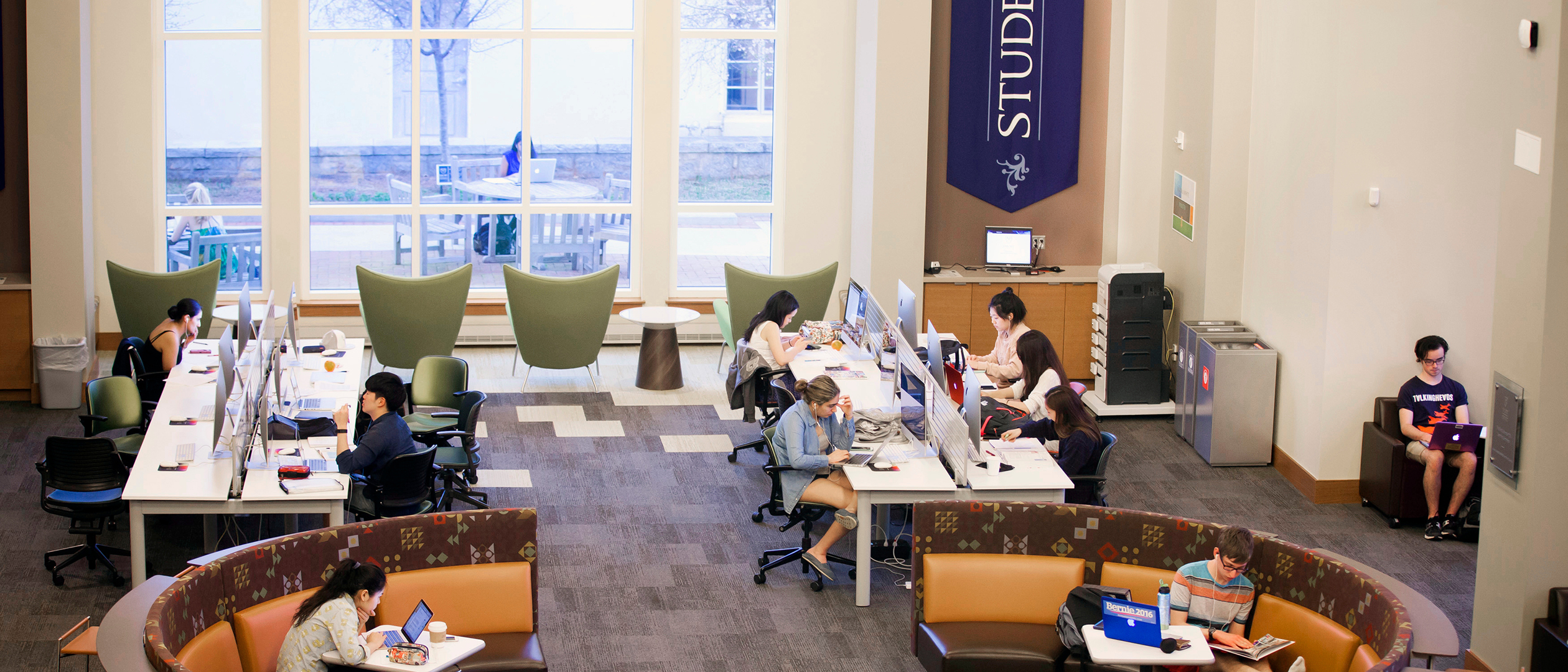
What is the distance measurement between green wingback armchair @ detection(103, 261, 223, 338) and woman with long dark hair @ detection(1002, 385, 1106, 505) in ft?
23.0

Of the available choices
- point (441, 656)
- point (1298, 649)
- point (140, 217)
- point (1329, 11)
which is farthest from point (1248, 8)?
point (140, 217)

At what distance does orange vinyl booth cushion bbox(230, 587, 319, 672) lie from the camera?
5.34 metres

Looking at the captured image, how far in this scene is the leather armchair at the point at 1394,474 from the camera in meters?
8.12

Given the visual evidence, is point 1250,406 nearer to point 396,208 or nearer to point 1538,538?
point 1538,538

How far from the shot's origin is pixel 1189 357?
9727 millimetres

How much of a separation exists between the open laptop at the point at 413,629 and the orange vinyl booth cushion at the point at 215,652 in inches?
25.5

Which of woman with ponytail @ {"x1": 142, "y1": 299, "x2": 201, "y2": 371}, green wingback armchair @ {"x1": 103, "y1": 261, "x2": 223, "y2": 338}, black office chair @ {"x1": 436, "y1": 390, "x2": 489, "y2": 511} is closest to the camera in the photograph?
black office chair @ {"x1": 436, "y1": 390, "x2": 489, "y2": 511}

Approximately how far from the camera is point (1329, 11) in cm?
838

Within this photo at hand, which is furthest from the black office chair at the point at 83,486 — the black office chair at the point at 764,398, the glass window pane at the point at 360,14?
the glass window pane at the point at 360,14

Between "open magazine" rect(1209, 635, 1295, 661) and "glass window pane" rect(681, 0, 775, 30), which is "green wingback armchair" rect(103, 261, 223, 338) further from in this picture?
"open magazine" rect(1209, 635, 1295, 661)

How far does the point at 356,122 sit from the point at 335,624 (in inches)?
316

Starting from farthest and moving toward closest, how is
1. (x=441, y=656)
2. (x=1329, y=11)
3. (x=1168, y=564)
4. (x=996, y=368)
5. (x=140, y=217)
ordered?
(x=140, y=217) < (x=996, y=368) < (x=1329, y=11) < (x=1168, y=564) < (x=441, y=656)

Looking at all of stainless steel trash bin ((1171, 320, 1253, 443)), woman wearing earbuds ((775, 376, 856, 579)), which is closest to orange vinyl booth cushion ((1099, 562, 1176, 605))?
woman wearing earbuds ((775, 376, 856, 579))

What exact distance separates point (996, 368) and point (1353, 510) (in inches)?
92.9
